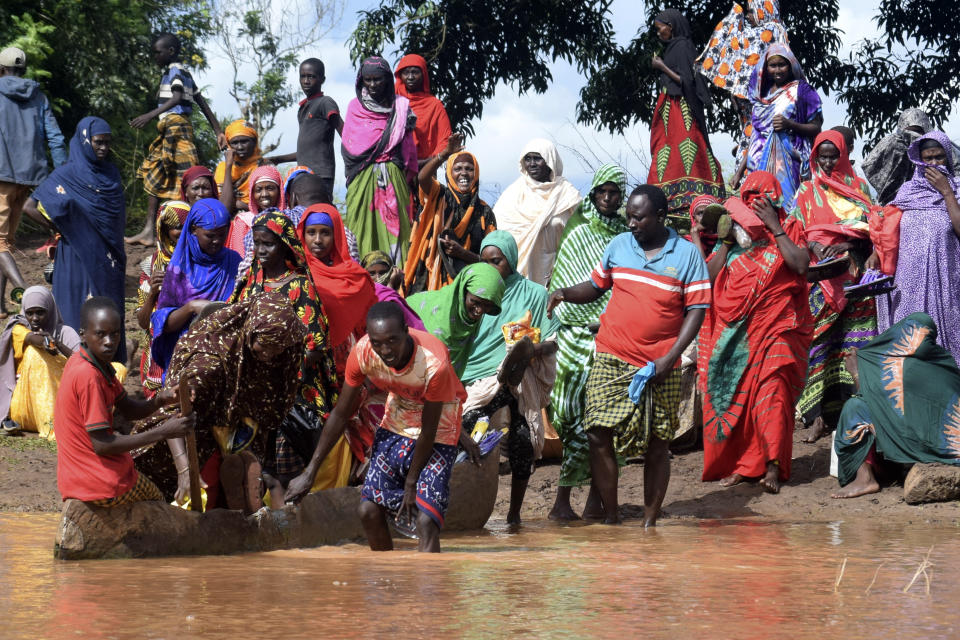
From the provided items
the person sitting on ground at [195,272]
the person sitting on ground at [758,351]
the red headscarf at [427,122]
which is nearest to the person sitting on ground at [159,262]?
the person sitting on ground at [195,272]

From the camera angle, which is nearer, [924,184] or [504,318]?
[504,318]

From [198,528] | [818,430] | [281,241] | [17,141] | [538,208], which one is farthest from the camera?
[17,141]

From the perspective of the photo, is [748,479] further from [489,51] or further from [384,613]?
[489,51]

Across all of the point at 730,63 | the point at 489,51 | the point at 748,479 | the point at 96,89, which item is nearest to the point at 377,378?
the point at 748,479

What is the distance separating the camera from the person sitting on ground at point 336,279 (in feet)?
26.2

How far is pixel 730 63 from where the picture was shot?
1288cm

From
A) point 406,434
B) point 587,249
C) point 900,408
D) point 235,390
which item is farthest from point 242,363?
point 900,408

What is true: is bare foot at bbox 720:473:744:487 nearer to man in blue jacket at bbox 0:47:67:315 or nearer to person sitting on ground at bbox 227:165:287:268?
person sitting on ground at bbox 227:165:287:268

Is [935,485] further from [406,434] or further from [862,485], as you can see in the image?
[406,434]

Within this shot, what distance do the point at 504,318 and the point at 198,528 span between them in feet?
11.3

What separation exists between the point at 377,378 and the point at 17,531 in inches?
92.7

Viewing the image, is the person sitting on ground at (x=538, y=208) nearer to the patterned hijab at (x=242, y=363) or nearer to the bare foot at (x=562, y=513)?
the bare foot at (x=562, y=513)

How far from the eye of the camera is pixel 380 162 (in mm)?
11836

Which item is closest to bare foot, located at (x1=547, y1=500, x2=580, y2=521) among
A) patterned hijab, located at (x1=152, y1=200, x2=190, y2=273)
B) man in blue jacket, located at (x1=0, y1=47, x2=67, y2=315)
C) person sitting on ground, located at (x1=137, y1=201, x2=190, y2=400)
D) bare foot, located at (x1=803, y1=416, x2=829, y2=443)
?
bare foot, located at (x1=803, y1=416, x2=829, y2=443)
